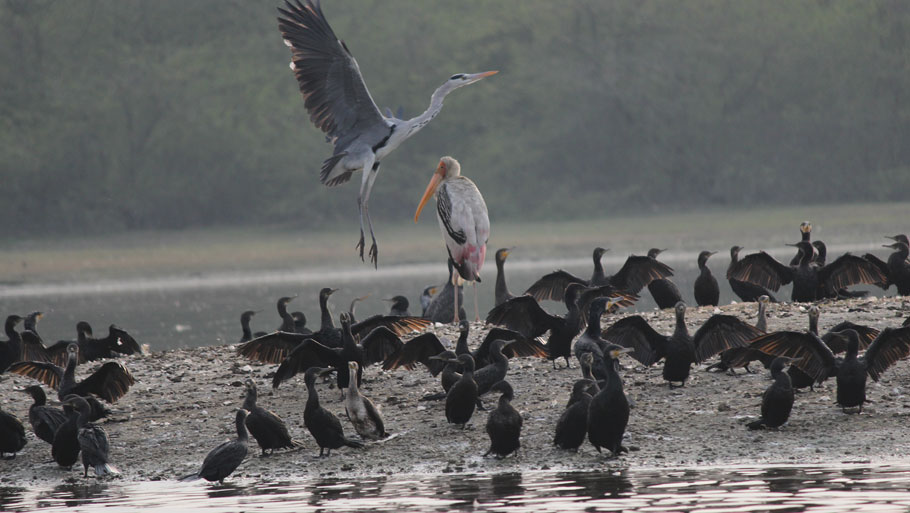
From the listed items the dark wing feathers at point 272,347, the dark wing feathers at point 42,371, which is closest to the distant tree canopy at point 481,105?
the dark wing feathers at point 42,371

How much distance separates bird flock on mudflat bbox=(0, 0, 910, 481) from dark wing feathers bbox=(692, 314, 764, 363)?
0.01 meters

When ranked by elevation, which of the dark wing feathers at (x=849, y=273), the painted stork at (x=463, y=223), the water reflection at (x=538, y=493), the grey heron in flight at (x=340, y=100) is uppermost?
the grey heron in flight at (x=340, y=100)

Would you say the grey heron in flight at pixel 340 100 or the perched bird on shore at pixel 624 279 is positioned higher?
the grey heron in flight at pixel 340 100

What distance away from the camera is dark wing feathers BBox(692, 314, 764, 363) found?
11398mm

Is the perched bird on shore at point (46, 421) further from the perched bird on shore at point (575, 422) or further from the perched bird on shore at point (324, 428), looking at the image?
the perched bird on shore at point (575, 422)

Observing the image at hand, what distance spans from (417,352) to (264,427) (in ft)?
5.92

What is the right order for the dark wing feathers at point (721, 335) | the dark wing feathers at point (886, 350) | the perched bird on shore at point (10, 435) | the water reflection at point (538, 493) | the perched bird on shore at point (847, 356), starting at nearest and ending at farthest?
the water reflection at point (538, 493), the perched bird on shore at point (847, 356), the dark wing feathers at point (886, 350), the perched bird on shore at point (10, 435), the dark wing feathers at point (721, 335)

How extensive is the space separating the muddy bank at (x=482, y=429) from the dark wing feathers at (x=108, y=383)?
239 mm

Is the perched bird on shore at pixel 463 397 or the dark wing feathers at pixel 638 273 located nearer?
the perched bird on shore at pixel 463 397

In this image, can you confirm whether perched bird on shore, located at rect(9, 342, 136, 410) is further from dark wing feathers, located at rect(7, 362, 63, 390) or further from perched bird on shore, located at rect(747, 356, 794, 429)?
perched bird on shore, located at rect(747, 356, 794, 429)

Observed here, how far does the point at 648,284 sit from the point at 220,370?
5.10 metres

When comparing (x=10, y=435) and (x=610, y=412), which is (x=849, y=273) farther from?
(x=10, y=435)

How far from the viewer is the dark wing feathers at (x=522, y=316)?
12.5 meters

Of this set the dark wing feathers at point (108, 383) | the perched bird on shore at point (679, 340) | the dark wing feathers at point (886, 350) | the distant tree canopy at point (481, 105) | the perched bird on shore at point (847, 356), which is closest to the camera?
the perched bird on shore at point (847, 356)
